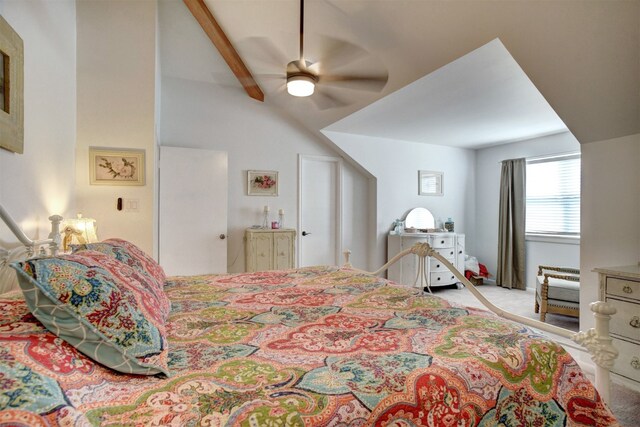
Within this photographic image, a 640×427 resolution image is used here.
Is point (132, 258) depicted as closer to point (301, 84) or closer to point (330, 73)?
point (301, 84)

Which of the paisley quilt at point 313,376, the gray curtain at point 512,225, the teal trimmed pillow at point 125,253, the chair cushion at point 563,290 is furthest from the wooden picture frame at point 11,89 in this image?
the gray curtain at point 512,225

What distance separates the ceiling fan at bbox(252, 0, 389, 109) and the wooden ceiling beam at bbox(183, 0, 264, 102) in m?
1.48

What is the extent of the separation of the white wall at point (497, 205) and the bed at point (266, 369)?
4.33m

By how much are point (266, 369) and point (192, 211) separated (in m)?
3.36

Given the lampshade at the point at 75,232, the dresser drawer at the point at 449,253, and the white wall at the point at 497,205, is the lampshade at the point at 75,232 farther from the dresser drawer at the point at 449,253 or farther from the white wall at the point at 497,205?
the white wall at the point at 497,205

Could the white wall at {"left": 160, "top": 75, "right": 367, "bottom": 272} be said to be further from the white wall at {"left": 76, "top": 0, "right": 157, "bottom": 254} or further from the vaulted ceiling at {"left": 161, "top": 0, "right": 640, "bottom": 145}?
the vaulted ceiling at {"left": 161, "top": 0, "right": 640, "bottom": 145}

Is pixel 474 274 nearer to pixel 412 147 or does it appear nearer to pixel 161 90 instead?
pixel 412 147

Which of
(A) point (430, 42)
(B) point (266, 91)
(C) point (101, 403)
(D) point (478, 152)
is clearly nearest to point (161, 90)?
(B) point (266, 91)

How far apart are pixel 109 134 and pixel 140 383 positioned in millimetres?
2889

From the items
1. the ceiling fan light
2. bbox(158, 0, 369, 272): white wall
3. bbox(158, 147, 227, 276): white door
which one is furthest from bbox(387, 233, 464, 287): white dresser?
the ceiling fan light

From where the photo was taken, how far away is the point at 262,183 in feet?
→ 14.9

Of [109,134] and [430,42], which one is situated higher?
[430,42]

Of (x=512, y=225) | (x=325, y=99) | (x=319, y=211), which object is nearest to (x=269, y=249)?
(x=319, y=211)

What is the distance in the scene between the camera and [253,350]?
3.49ft
